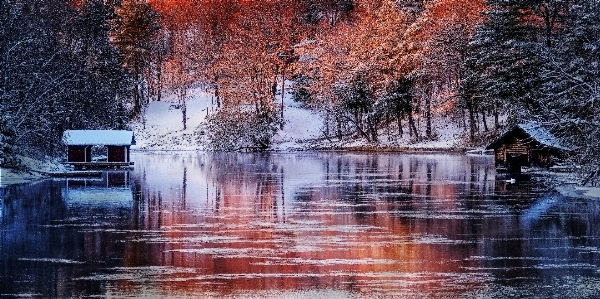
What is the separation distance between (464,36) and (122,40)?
4066cm

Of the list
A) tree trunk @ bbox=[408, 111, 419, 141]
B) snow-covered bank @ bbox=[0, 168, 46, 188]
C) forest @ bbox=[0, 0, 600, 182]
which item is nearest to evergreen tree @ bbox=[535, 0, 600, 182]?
forest @ bbox=[0, 0, 600, 182]

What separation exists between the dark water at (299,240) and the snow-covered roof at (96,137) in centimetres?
1205

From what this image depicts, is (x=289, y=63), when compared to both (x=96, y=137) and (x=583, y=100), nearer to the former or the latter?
(x=96, y=137)

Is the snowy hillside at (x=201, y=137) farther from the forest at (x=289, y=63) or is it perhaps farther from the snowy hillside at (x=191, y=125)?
the forest at (x=289, y=63)

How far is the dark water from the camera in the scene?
1722cm

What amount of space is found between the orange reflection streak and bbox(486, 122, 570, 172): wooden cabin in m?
15.4

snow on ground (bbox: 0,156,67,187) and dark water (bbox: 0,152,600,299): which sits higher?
snow on ground (bbox: 0,156,67,187)

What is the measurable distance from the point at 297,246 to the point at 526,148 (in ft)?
105

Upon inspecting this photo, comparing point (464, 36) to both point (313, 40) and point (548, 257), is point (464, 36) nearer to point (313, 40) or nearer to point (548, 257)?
point (313, 40)

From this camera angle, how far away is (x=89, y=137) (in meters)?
55.1

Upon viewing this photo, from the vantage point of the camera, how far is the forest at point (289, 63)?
162ft

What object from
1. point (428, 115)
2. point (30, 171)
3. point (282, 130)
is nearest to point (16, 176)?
point (30, 171)

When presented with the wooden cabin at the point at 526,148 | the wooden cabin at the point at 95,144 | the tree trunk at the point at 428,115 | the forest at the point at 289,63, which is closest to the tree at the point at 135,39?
the forest at the point at 289,63

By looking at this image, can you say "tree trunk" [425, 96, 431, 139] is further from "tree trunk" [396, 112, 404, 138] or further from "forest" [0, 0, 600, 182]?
"tree trunk" [396, 112, 404, 138]
